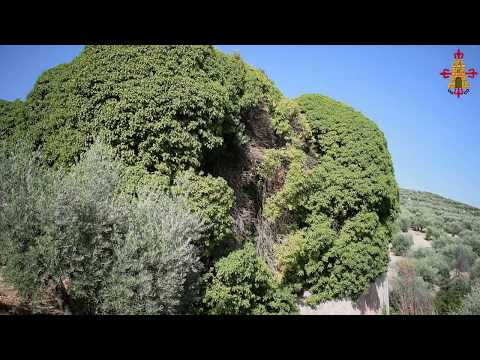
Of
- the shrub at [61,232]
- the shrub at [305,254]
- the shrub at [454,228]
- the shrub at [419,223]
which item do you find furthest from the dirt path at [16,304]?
the shrub at [454,228]

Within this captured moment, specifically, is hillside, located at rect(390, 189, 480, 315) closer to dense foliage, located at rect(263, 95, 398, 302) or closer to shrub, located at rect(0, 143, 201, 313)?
dense foliage, located at rect(263, 95, 398, 302)

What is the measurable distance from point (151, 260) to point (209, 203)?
2.94 metres

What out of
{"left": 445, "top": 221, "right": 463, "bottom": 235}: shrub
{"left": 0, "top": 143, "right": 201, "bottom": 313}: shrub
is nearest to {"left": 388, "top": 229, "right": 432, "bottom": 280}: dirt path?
{"left": 445, "top": 221, "right": 463, "bottom": 235}: shrub

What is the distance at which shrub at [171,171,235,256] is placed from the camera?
9984 mm

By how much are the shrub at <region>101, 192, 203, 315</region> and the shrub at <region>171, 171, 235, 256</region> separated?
32.3 inches

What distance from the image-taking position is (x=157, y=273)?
25.7 ft

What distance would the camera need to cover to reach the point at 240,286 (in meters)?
10.6

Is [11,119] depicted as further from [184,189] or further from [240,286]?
Answer: [240,286]

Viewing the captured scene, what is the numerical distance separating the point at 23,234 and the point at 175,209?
315cm

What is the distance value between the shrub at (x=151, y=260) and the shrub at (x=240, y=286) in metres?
1.51
